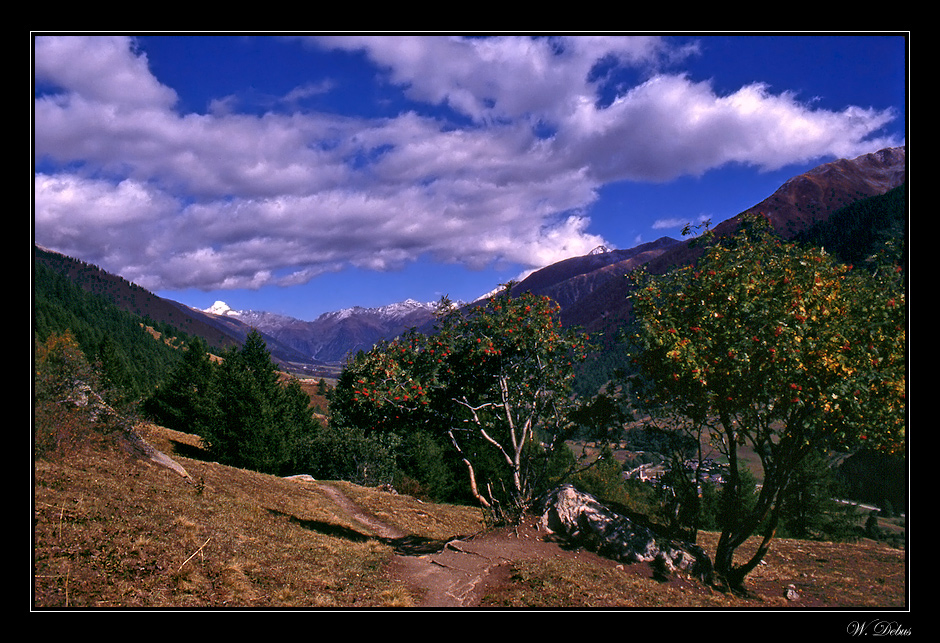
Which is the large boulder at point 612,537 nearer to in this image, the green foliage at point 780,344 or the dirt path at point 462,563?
the dirt path at point 462,563

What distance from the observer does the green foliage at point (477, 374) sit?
13422 millimetres

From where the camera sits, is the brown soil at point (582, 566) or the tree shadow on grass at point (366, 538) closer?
the brown soil at point (582, 566)

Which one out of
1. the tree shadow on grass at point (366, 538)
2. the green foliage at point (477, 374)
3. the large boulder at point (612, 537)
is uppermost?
the green foliage at point (477, 374)

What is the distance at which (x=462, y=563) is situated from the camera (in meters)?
11.9

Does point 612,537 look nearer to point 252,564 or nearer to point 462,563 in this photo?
point 462,563

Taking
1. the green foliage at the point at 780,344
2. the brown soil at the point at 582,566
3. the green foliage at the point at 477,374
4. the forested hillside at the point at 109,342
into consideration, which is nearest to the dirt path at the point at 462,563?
the brown soil at the point at 582,566

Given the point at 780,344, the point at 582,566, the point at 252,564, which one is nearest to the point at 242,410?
the point at 252,564

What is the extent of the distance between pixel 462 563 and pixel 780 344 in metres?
9.29

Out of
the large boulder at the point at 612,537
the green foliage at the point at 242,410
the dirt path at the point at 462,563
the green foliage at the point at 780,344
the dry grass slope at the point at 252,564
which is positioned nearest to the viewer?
the dry grass slope at the point at 252,564

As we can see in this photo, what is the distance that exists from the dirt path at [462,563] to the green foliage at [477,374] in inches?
Answer: 45.0

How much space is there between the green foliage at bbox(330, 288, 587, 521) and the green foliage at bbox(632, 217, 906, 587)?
9.24ft

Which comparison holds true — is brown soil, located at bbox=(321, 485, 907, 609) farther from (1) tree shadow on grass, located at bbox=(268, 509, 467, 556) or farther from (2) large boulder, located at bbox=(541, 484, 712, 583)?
(2) large boulder, located at bbox=(541, 484, 712, 583)

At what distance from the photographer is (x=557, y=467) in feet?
167
